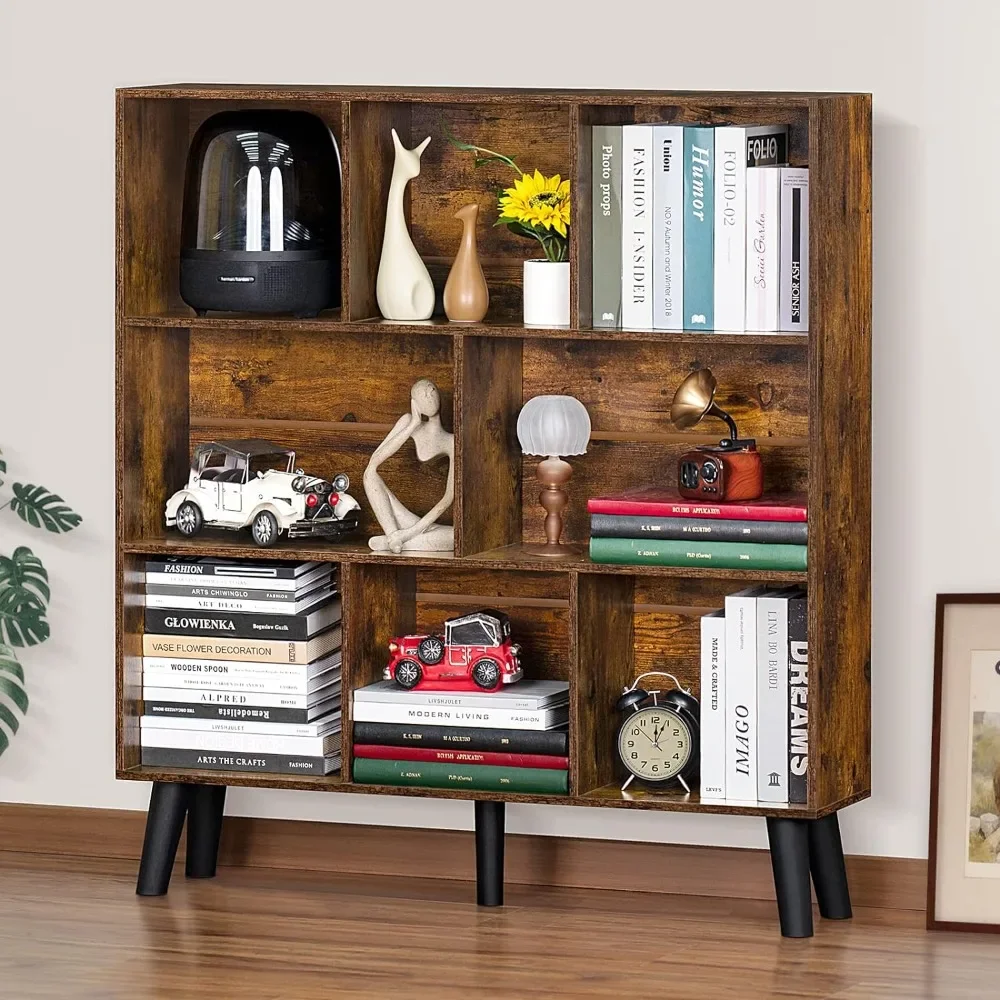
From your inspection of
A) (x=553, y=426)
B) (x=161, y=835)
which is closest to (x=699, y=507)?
(x=553, y=426)

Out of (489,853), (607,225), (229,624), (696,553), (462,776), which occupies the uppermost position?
(607,225)

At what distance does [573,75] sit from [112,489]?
1100mm

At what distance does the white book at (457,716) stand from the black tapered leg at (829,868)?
1.45 feet

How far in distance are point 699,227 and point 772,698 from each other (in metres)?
0.73

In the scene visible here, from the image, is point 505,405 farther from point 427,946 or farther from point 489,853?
point 427,946

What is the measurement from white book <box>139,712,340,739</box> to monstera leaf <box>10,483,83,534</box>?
1.43 ft

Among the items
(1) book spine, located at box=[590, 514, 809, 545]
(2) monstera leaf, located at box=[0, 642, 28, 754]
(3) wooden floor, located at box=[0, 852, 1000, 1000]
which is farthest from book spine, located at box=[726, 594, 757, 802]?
(2) monstera leaf, located at box=[0, 642, 28, 754]

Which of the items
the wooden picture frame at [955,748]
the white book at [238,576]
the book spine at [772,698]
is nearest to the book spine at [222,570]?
the white book at [238,576]

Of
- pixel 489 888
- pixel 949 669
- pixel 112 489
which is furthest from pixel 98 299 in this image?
pixel 949 669

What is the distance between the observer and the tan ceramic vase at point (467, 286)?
321cm

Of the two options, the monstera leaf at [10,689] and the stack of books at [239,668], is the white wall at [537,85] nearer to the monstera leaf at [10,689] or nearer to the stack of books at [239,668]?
the monstera leaf at [10,689]

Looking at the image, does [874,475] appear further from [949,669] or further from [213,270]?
[213,270]

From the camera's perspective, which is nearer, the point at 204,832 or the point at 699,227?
the point at 699,227

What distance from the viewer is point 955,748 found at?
10.7ft
